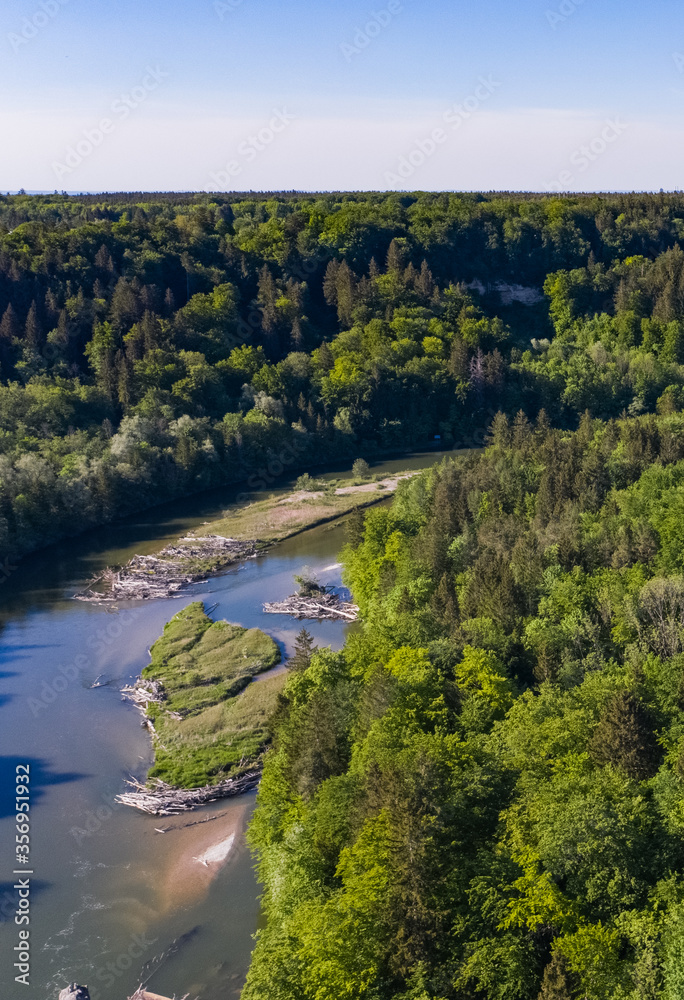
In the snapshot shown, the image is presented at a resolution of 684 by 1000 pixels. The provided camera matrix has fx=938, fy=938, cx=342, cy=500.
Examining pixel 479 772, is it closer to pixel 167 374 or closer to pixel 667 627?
pixel 667 627

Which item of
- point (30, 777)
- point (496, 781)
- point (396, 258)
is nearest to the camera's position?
point (496, 781)

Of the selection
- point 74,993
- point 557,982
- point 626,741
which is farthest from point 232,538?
point 557,982

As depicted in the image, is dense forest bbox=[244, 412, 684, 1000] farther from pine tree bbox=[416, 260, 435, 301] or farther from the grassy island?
pine tree bbox=[416, 260, 435, 301]

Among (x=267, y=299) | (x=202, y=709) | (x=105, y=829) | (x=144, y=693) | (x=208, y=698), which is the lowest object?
(x=105, y=829)

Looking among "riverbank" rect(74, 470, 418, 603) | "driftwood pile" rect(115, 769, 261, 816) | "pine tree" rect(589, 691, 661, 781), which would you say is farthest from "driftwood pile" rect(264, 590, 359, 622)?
"pine tree" rect(589, 691, 661, 781)

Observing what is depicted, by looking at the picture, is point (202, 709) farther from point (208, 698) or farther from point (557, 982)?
point (557, 982)

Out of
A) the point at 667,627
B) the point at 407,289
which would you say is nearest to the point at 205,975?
the point at 667,627
